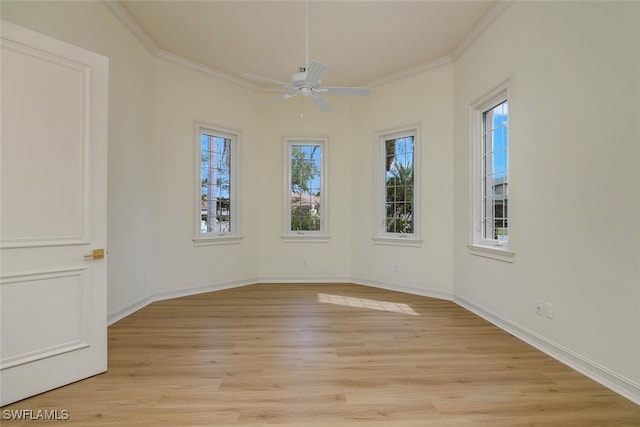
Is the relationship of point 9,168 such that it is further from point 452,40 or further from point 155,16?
point 452,40

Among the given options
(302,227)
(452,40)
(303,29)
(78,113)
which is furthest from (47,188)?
(452,40)

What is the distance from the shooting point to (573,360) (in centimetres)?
248

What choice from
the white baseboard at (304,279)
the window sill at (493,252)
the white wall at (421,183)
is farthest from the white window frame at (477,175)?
the white baseboard at (304,279)

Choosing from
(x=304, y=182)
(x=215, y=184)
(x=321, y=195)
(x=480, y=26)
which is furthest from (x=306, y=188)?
(x=480, y=26)

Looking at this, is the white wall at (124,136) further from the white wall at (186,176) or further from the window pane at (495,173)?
the window pane at (495,173)

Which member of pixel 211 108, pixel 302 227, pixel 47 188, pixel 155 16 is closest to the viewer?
pixel 47 188

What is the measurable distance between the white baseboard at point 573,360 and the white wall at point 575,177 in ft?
0.07

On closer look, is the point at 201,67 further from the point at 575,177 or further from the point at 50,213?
the point at 575,177

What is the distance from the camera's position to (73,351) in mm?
2197

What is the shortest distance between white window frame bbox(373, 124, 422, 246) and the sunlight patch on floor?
3.28 ft

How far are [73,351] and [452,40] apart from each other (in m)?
4.68

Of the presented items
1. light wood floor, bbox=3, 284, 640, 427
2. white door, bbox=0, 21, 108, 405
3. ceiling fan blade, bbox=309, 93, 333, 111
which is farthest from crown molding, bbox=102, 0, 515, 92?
light wood floor, bbox=3, 284, 640, 427

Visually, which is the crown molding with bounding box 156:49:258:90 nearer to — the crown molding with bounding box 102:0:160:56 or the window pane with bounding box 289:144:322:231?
the crown molding with bounding box 102:0:160:56

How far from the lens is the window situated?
5.51m
